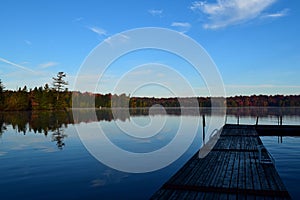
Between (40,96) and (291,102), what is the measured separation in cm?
16674

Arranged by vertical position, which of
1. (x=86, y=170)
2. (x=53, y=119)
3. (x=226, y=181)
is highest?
(x=226, y=181)

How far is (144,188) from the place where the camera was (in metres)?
12.2

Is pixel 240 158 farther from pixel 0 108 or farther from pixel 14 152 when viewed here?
pixel 0 108

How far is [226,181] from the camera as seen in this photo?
30.7 feet

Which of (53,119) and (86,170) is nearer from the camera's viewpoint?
(86,170)

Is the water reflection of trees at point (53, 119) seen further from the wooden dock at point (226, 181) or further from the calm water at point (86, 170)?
the wooden dock at point (226, 181)

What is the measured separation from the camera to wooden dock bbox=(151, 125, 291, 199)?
8.01m

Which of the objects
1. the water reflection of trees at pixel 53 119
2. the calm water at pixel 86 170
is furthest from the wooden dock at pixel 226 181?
the water reflection of trees at pixel 53 119

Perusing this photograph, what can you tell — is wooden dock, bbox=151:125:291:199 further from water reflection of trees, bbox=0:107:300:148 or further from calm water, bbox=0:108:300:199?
water reflection of trees, bbox=0:107:300:148

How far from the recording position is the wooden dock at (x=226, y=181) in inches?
315

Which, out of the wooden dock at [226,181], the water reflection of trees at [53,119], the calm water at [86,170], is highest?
the wooden dock at [226,181]

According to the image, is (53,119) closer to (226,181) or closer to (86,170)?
(86,170)

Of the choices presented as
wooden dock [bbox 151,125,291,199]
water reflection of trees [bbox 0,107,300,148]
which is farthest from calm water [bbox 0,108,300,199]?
water reflection of trees [bbox 0,107,300,148]

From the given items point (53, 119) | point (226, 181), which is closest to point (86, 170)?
point (226, 181)
